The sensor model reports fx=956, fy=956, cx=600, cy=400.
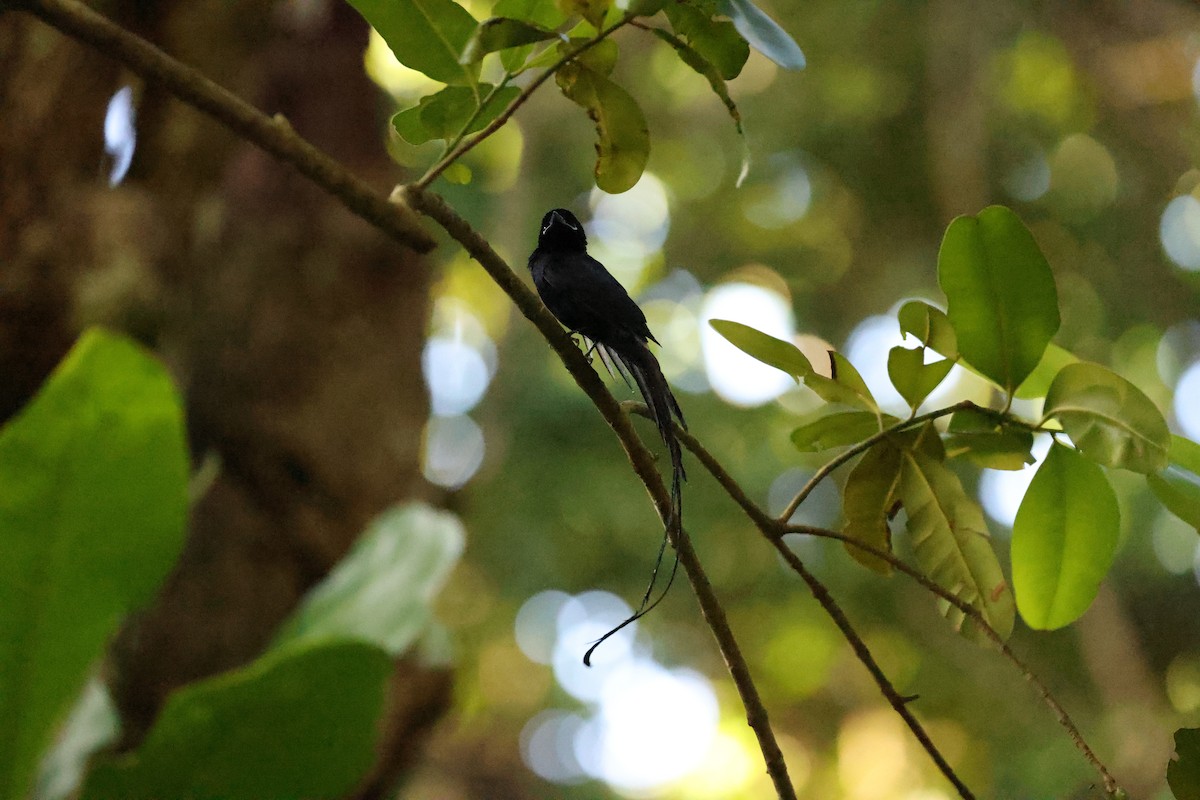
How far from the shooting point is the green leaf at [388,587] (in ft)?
2.31

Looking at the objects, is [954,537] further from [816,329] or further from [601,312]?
[816,329]

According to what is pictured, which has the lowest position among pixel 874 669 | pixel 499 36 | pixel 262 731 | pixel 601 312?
Result: pixel 262 731

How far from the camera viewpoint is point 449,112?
0.82 metres

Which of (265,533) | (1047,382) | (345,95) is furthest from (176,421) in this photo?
(345,95)

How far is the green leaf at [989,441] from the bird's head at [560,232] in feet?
2.03

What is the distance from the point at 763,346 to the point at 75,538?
0.59 meters

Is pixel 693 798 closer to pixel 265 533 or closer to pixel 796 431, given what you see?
pixel 265 533

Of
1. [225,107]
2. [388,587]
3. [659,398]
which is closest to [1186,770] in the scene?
[659,398]

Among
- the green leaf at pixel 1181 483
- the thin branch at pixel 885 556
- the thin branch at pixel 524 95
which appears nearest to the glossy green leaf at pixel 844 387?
the thin branch at pixel 885 556

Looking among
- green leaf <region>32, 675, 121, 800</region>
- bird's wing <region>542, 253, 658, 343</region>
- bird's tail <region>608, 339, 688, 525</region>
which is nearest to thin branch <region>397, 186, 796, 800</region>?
bird's tail <region>608, 339, 688, 525</region>

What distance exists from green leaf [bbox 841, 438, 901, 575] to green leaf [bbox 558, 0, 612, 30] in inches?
17.9

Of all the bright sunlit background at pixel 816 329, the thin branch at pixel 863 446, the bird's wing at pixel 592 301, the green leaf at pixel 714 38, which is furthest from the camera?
the bright sunlit background at pixel 816 329

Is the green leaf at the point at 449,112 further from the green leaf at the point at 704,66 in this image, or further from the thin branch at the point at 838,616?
the thin branch at the point at 838,616

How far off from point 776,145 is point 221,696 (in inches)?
192
